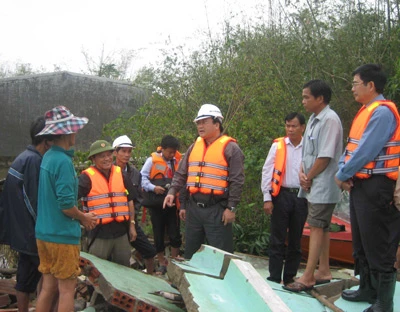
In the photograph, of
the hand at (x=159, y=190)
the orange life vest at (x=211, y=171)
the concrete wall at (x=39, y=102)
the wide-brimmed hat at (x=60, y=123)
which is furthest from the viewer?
the concrete wall at (x=39, y=102)

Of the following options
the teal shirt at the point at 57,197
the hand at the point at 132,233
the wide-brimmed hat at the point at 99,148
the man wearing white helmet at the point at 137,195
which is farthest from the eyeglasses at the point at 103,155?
the teal shirt at the point at 57,197

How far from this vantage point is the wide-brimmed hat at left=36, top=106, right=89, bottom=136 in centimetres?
428

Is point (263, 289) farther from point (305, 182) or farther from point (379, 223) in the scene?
point (305, 182)

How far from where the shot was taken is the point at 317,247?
4785 mm

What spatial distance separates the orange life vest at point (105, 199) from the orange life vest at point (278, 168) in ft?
5.30

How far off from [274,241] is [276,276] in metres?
0.37

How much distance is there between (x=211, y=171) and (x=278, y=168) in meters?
0.70

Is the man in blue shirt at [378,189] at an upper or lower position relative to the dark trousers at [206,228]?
upper

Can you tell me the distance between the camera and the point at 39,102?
48.1 ft

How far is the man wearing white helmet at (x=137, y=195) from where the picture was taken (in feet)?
20.9

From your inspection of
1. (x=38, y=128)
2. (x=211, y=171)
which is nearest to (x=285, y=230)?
(x=211, y=171)

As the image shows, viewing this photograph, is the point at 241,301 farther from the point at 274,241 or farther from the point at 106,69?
the point at 106,69

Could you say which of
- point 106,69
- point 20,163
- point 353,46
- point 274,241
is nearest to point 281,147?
point 274,241

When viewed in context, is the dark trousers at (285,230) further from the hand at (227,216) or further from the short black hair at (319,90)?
the short black hair at (319,90)
